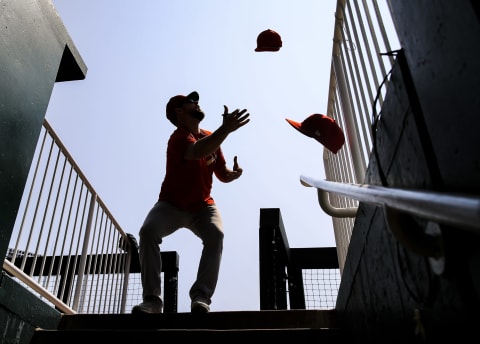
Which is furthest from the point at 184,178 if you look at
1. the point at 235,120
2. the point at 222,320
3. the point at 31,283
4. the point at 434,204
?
the point at 434,204

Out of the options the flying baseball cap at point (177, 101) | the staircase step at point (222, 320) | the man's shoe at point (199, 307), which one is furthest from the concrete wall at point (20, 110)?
the flying baseball cap at point (177, 101)

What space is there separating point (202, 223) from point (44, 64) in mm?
1456

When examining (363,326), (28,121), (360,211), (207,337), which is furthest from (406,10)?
(28,121)

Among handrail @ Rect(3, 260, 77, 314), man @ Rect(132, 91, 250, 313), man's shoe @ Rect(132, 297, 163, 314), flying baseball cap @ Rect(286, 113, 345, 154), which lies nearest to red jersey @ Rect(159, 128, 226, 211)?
man @ Rect(132, 91, 250, 313)

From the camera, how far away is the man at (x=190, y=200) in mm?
3051

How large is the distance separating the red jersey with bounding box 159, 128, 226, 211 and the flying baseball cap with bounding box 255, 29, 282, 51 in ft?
2.83

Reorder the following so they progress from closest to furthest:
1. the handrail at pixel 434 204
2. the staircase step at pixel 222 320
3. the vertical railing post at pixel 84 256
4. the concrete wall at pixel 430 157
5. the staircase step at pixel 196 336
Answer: the handrail at pixel 434 204, the concrete wall at pixel 430 157, the staircase step at pixel 196 336, the staircase step at pixel 222 320, the vertical railing post at pixel 84 256

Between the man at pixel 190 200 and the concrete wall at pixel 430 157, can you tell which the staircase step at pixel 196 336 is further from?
the concrete wall at pixel 430 157

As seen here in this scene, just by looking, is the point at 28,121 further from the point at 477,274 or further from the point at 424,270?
the point at 477,274

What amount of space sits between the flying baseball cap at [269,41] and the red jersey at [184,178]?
0.86m

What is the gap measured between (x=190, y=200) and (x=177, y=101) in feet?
2.99

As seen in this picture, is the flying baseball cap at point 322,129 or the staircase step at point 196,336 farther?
the flying baseball cap at point 322,129

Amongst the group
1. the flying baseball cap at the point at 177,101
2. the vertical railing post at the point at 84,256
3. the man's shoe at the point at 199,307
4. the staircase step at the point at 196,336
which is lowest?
the staircase step at the point at 196,336

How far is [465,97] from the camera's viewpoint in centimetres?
90
